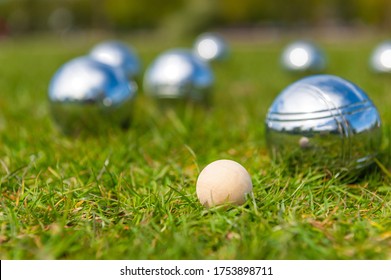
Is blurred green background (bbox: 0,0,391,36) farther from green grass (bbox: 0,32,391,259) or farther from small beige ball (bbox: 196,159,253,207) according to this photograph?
small beige ball (bbox: 196,159,253,207)

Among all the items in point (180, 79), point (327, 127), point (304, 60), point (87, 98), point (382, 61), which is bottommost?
point (327, 127)

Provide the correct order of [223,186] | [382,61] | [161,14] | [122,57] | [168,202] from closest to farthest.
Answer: [223,186]
[168,202]
[122,57]
[382,61]
[161,14]

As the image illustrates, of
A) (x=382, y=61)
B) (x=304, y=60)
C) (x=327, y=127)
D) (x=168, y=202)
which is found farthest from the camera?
(x=304, y=60)

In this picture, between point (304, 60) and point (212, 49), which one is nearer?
point (304, 60)

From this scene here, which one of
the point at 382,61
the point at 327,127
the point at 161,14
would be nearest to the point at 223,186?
the point at 327,127

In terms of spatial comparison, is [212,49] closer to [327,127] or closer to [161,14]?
[327,127]

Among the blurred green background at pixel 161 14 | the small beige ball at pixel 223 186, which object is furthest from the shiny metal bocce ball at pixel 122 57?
the blurred green background at pixel 161 14
